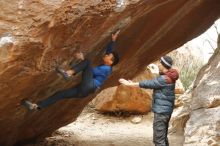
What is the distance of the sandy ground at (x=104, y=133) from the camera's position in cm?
1136

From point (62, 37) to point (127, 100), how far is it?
8190 mm

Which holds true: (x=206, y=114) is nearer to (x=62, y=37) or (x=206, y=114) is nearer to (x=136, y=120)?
(x=62, y=37)

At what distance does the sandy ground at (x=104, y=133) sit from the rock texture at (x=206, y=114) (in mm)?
1985

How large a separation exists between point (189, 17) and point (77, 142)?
12.6 ft

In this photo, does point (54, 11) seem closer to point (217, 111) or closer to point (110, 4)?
point (110, 4)

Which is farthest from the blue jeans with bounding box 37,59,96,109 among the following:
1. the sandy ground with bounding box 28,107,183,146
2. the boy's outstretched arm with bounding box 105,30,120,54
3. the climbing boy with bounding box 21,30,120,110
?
the sandy ground with bounding box 28,107,183,146


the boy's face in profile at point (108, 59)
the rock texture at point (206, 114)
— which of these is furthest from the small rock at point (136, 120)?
the boy's face in profile at point (108, 59)

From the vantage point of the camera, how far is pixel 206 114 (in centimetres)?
825

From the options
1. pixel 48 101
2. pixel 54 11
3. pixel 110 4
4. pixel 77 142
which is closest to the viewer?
pixel 54 11

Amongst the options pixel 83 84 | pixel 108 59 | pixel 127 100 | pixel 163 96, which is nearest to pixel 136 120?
pixel 127 100

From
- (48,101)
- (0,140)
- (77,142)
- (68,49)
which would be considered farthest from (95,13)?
(77,142)

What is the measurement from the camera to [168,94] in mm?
7965

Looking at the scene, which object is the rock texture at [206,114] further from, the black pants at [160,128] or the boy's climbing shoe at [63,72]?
the boy's climbing shoe at [63,72]

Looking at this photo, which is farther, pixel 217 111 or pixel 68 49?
pixel 217 111
